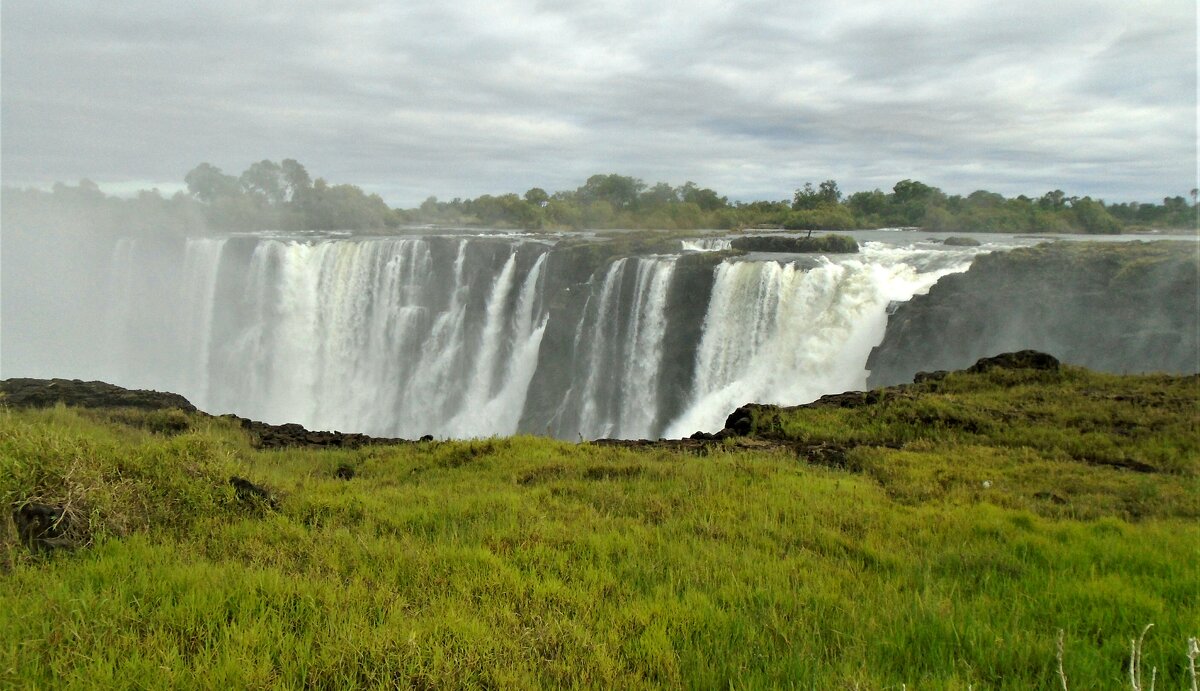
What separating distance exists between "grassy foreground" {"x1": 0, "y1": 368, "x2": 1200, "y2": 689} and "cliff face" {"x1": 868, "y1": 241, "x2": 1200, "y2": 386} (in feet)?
34.1

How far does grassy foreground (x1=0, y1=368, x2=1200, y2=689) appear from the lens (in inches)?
123

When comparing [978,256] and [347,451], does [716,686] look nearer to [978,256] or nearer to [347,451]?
[347,451]

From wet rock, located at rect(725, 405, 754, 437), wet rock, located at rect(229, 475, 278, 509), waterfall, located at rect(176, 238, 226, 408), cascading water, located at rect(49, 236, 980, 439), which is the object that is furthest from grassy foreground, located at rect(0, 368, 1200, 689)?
waterfall, located at rect(176, 238, 226, 408)

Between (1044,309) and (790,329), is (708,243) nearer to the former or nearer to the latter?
(790,329)

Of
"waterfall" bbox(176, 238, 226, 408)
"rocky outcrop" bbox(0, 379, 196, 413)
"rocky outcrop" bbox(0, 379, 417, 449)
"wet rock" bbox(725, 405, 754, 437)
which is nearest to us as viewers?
"wet rock" bbox(725, 405, 754, 437)

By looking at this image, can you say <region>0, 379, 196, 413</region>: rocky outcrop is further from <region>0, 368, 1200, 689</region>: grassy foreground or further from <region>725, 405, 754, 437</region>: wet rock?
<region>725, 405, 754, 437</region>: wet rock

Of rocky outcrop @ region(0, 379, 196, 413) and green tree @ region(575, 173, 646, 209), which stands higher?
green tree @ region(575, 173, 646, 209)

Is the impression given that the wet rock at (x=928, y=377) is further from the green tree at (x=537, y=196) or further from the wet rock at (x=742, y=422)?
the green tree at (x=537, y=196)

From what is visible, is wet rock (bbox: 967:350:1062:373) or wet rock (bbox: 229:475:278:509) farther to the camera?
wet rock (bbox: 967:350:1062:373)

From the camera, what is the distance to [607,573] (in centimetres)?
435

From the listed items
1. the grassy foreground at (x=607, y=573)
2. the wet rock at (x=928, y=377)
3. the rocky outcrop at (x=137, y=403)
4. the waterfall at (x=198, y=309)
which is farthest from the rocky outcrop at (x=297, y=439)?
the waterfall at (x=198, y=309)

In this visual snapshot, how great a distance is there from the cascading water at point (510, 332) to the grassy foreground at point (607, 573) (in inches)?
428

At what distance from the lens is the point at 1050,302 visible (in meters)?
18.2

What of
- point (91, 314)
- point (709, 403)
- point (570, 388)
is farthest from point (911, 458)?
point (91, 314)
